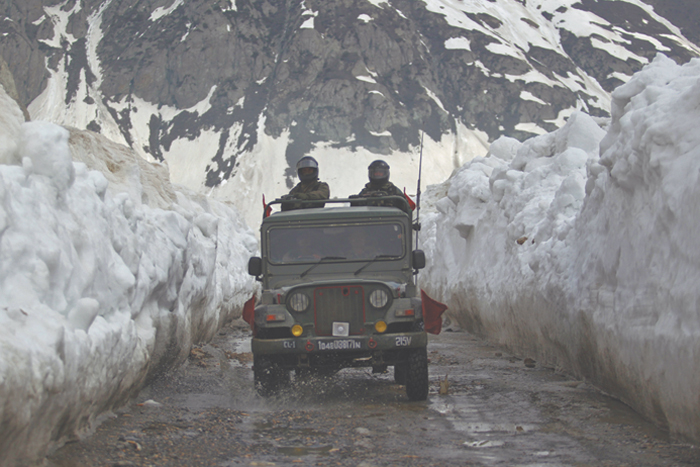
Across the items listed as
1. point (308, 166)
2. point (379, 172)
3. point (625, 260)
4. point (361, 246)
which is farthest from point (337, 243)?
point (625, 260)

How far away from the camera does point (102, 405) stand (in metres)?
5.79

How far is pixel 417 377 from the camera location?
7766 millimetres

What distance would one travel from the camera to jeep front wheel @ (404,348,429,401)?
306 inches

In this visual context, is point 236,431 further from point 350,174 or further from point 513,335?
point 350,174

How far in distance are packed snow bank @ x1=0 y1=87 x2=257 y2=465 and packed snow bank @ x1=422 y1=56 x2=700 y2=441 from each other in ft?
13.6

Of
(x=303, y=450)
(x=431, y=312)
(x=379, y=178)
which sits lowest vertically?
(x=303, y=450)

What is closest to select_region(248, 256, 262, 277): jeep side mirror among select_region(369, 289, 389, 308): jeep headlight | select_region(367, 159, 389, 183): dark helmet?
select_region(369, 289, 389, 308): jeep headlight

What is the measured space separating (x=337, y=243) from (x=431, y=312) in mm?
1463

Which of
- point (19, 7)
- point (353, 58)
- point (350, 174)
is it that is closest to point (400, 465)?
point (350, 174)

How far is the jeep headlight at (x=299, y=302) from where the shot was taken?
795 centimetres

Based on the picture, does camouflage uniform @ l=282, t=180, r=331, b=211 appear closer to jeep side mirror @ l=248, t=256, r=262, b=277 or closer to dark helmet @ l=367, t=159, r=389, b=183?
dark helmet @ l=367, t=159, r=389, b=183

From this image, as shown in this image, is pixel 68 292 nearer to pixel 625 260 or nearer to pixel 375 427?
pixel 375 427

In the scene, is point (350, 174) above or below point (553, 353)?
above

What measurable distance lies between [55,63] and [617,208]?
260ft
